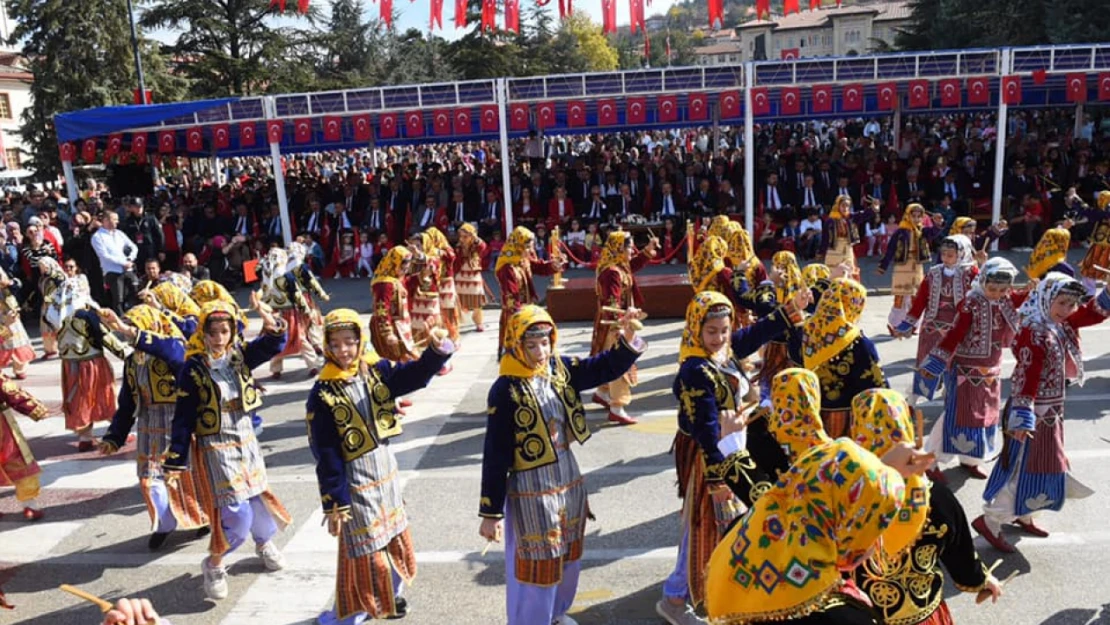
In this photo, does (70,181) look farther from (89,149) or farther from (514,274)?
(514,274)

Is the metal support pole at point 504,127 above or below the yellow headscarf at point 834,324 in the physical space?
above

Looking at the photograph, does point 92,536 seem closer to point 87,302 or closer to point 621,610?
point 87,302

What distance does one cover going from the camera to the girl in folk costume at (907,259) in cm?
1120

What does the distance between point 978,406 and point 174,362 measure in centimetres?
571

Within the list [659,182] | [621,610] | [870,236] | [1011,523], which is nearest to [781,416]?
[621,610]

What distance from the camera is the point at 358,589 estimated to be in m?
4.62

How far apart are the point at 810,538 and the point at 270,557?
449cm

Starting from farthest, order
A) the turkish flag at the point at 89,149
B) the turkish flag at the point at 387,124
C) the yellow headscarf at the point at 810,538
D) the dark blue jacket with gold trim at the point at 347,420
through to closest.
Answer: the turkish flag at the point at 89,149
the turkish flag at the point at 387,124
the dark blue jacket with gold trim at the point at 347,420
the yellow headscarf at the point at 810,538

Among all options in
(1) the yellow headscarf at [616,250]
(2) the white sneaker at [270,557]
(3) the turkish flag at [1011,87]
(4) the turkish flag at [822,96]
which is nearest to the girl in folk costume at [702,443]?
(2) the white sneaker at [270,557]

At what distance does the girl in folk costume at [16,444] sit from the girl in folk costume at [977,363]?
6.65 metres

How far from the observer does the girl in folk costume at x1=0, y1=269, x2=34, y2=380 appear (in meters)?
11.4

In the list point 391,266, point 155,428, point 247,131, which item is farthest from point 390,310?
point 247,131

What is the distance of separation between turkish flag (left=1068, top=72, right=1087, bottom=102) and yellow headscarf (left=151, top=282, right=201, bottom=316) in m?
16.0

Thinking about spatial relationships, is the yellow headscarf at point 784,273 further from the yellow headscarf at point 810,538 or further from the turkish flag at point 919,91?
the turkish flag at point 919,91
